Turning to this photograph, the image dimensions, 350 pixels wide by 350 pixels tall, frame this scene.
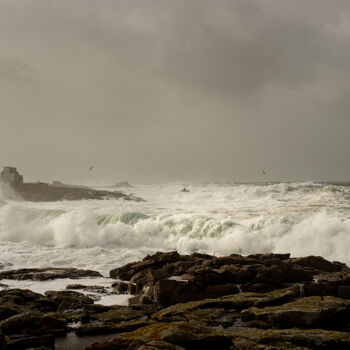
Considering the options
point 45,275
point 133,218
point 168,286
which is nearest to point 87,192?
point 133,218

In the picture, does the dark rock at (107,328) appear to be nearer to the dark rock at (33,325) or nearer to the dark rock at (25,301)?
the dark rock at (33,325)

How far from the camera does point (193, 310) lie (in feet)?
48.5

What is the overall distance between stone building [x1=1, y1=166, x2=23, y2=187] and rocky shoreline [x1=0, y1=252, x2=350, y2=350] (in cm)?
7431

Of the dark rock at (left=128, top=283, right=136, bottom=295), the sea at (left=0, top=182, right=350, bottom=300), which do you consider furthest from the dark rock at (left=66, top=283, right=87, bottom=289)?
the sea at (left=0, top=182, right=350, bottom=300)

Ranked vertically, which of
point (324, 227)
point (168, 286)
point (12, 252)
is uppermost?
point (324, 227)

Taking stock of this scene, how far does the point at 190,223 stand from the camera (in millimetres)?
41125

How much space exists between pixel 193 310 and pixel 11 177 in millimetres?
88661

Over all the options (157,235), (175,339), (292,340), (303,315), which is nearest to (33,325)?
(175,339)

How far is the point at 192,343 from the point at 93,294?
10.5 metres

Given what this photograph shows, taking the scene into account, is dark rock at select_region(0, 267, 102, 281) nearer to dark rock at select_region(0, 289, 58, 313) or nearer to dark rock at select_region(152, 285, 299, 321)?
dark rock at select_region(0, 289, 58, 313)

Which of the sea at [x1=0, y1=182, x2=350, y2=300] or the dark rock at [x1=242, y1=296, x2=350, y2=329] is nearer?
the dark rock at [x1=242, y1=296, x2=350, y2=329]

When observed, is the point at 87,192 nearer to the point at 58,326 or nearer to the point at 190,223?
the point at 190,223

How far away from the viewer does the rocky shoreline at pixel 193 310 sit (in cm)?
1052

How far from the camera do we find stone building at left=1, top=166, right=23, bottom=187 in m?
92.3
